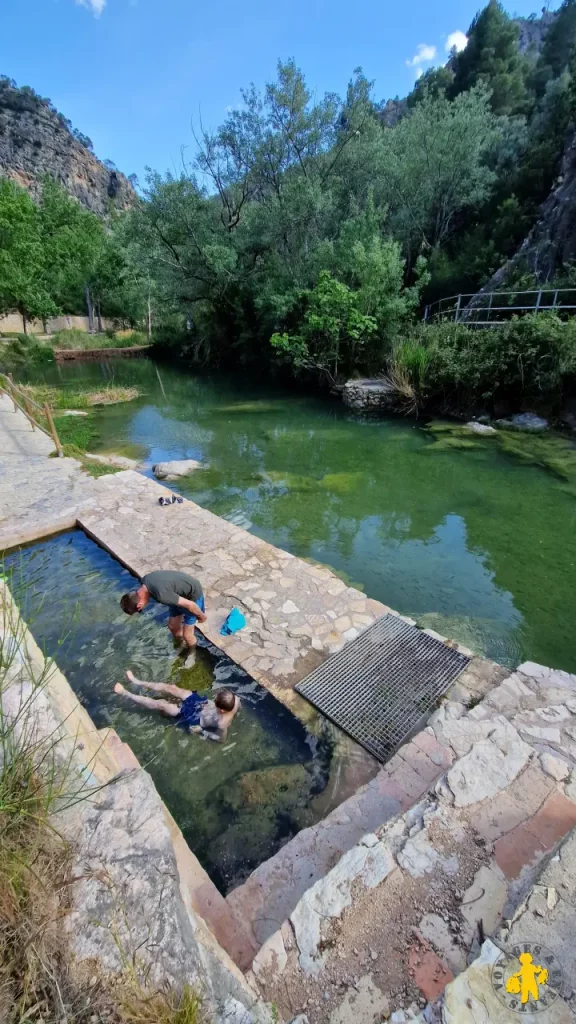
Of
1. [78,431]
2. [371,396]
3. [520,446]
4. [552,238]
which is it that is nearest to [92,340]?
[78,431]

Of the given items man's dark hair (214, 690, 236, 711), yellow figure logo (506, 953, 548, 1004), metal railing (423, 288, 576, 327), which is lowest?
man's dark hair (214, 690, 236, 711)

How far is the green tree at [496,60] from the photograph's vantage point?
29172 mm

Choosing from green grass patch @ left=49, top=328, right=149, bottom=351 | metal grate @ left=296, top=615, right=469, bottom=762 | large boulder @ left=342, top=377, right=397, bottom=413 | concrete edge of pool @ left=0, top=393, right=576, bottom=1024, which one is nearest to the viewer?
concrete edge of pool @ left=0, top=393, right=576, bottom=1024

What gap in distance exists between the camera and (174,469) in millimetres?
10273

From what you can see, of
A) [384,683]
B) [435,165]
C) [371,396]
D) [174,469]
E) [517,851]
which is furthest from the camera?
[435,165]

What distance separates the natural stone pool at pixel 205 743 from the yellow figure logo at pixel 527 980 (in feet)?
5.85

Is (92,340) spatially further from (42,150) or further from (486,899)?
(42,150)

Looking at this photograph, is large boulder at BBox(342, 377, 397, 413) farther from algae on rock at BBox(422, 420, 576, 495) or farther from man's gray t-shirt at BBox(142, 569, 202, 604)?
man's gray t-shirt at BBox(142, 569, 202, 604)

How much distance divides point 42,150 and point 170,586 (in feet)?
322

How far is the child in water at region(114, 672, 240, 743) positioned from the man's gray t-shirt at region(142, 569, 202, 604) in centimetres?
82

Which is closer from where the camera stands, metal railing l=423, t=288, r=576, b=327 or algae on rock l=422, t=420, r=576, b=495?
algae on rock l=422, t=420, r=576, b=495

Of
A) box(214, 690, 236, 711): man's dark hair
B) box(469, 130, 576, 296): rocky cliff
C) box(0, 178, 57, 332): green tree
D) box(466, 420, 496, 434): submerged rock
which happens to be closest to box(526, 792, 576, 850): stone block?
box(214, 690, 236, 711): man's dark hair

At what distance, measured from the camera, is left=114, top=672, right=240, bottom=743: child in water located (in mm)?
3750

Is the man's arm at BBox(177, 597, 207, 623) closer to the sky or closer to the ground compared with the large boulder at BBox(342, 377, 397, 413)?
closer to the ground
